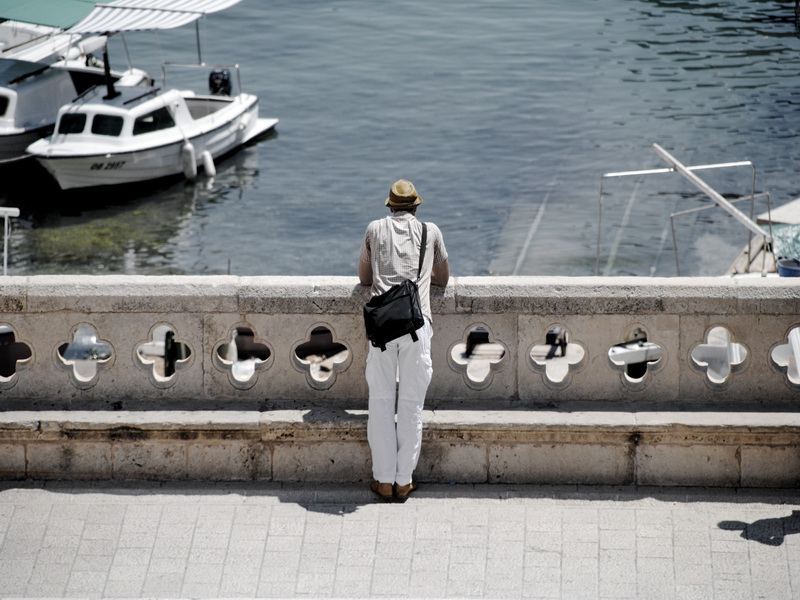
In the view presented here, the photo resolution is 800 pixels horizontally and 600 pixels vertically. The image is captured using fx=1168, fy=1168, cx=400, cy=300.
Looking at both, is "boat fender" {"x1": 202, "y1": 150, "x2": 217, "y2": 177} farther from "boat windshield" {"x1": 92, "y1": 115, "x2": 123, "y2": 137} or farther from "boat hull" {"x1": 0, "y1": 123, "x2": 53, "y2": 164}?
"boat hull" {"x1": 0, "y1": 123, "x2": 53, "y2": 164}

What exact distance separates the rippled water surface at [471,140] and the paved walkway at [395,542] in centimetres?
1883

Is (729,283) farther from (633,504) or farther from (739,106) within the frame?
(739,106)

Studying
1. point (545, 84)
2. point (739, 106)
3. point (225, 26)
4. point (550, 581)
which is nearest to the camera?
point (550, 581)

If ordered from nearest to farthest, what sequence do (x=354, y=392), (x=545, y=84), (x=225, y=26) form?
(x=354, y=392), (x=545, y=84), (x=225, y=26)

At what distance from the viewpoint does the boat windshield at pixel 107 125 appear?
30078 millimetres

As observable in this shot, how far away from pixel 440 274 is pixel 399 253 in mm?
294

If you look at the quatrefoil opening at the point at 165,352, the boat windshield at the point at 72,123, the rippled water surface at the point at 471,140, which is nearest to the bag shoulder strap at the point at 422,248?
the quatrefoil opening at the point at 165,352

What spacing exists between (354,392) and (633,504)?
1714 millimetres

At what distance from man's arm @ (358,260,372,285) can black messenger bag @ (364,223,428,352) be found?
28 cm

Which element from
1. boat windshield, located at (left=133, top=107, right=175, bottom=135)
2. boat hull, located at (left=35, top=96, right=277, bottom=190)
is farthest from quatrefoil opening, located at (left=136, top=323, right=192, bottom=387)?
boat windshield, located at (left=133, top=107, right=175, bottom=135)

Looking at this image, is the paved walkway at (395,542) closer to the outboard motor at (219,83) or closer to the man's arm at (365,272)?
the man's arm at (365,272)

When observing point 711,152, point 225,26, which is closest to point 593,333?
point 711,152

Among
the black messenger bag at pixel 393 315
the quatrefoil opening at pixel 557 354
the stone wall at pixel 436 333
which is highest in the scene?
the black messenger bag at pixel 393 315

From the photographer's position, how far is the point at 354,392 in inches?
269
